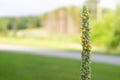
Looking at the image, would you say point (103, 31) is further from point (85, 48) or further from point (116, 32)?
point (85, 48)

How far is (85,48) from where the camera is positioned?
82.4 inches

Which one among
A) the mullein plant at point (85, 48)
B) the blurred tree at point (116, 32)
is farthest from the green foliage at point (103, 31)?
the mullein plant at point (85, 48)

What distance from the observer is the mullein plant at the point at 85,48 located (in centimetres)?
207

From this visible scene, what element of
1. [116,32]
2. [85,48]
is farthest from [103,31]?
[85,48]

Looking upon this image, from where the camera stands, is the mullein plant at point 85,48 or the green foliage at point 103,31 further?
the green foliage at point 103,31

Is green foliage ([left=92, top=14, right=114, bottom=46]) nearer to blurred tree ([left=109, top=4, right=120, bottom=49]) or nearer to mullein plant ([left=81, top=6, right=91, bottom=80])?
blurred tree ([left=109, top=4, right=120, bottom=49])

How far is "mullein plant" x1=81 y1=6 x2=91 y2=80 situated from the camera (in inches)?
81.4

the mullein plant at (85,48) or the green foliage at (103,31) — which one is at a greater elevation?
the mullein plant at (85,48)

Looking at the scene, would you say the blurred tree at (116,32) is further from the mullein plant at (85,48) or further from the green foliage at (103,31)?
the mullein plant at (85,48)

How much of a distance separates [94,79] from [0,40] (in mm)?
36434

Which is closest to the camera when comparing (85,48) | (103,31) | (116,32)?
(85,48)

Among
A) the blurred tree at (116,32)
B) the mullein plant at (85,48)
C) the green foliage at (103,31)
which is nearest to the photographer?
the mullein plant at (85,48)

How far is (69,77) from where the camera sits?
14.6 m

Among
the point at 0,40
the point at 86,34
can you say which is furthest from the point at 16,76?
the point at 0,40
